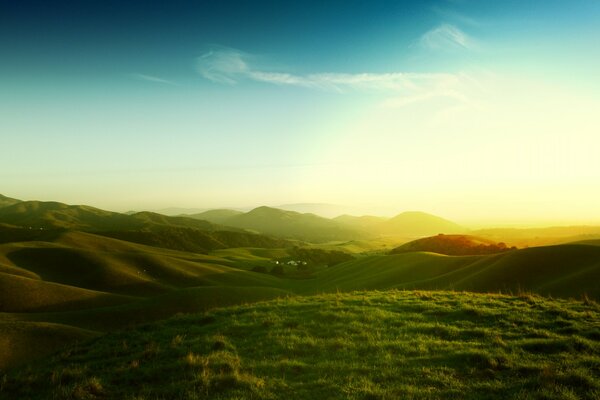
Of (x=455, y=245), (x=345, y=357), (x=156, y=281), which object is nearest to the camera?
(x=345, y=357)

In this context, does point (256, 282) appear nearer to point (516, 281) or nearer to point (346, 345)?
point (516, 281)

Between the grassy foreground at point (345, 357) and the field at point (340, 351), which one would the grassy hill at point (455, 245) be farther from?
the grassy foreground at point (345, 357)

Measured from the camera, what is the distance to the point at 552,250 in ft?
127

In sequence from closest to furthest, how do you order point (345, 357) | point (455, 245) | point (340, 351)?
1. point (345, 357)
2. point (340, 351)
3. point (455, 245)

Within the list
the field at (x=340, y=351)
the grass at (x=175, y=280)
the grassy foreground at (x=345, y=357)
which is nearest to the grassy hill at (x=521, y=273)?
the grass at (x=175, y=280)

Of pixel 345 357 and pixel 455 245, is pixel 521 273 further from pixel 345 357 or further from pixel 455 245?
pixel 455 245

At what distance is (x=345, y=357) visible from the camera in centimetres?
1196

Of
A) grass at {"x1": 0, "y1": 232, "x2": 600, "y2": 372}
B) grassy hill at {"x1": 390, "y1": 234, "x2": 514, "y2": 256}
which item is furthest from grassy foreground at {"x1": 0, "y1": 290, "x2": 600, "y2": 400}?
grassy hill at {"x1": 390, "y1": 234, "x2": 514, "y2": 256}

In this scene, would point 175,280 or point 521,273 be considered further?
point 175,280

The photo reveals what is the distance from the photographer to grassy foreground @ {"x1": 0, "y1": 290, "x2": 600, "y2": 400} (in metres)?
9.61

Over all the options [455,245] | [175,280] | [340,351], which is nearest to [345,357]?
[340,351]

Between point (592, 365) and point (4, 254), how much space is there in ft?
291

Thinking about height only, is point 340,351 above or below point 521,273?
above

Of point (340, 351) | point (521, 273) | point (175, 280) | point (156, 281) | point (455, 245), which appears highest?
point (340, 351)
